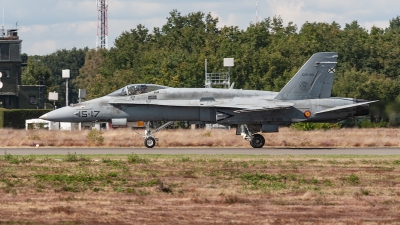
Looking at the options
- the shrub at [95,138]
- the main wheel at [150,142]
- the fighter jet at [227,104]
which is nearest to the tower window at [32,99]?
the shrub at [95,138]

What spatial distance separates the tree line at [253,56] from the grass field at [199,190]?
64.7 ft

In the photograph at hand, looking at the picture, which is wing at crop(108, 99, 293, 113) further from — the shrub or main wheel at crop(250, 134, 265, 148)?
the shrub

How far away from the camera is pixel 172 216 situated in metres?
15.0

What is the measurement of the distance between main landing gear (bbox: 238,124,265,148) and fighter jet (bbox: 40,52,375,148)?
1.7 inches

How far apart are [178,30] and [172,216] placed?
292 ft

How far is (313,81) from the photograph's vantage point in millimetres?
34188

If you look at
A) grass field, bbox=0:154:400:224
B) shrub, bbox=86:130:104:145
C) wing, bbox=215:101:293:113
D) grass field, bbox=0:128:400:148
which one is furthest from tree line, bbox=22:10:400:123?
grass field, bbox=0:154:400:224

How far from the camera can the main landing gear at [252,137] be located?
113 feet

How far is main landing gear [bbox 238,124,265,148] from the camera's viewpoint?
3441cm

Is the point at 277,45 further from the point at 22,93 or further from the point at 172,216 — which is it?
the point at 172,216

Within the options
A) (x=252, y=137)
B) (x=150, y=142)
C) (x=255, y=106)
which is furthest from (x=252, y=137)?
(x=150, y=142)

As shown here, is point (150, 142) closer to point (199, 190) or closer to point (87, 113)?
point (87, 113)

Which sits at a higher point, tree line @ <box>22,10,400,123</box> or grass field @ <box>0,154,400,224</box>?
tree line @ <box>22,10,400,123</box>

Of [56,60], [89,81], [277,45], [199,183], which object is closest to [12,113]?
[277,45]
